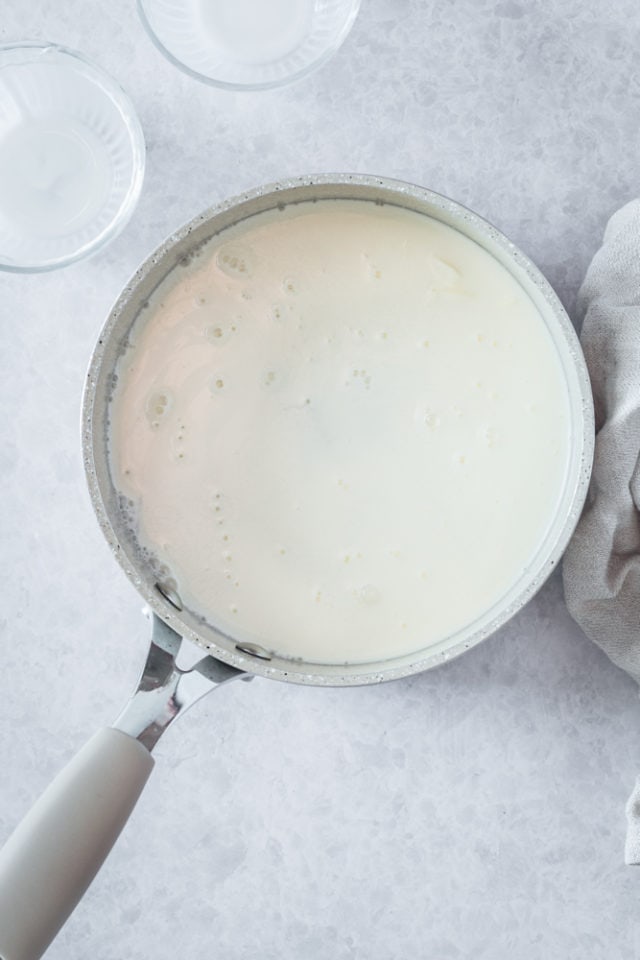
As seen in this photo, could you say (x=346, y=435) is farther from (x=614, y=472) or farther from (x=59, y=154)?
(x=59, y=154)

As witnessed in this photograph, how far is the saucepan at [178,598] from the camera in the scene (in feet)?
2.01

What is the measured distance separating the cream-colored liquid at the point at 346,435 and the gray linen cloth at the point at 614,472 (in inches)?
2.2

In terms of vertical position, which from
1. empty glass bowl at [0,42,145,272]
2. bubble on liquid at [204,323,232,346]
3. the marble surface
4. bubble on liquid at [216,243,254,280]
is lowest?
the marble surface

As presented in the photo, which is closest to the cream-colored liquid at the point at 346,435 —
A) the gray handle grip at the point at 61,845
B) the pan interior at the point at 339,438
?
the pan interior at the point at 339,438

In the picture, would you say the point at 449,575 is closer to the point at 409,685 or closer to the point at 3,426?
the point at 409,685

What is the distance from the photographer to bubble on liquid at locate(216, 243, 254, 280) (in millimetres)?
699

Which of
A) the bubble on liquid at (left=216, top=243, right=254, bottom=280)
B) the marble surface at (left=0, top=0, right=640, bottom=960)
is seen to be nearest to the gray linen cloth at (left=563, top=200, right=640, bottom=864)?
the marble surface at (left=0, top=0, right=640, bottom=960)

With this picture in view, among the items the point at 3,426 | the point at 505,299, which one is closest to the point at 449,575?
the point at 505,299

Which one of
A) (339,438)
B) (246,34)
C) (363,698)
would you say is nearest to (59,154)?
(246,34)

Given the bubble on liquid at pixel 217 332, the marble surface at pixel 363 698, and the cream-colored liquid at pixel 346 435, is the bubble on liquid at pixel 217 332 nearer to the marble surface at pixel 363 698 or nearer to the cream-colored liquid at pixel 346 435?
the cream-colored liquid at pixel 346 435

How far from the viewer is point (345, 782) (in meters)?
0.77

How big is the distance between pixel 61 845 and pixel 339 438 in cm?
28

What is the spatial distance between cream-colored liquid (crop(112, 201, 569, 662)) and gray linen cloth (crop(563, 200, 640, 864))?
0.06m

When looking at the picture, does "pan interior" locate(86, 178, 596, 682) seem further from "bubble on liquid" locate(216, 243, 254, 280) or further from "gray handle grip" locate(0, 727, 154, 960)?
"gray handle grip" locate(0, 727, 154, 960)
